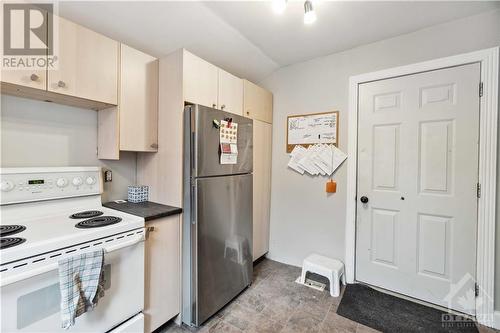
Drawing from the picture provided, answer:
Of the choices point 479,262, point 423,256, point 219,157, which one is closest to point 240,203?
point 219,157

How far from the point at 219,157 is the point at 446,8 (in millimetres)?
2011

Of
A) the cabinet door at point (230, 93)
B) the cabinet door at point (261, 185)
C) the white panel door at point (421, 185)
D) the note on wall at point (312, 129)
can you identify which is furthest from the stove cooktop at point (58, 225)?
the white panel door at point (421, 185)

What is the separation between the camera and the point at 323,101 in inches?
93.8

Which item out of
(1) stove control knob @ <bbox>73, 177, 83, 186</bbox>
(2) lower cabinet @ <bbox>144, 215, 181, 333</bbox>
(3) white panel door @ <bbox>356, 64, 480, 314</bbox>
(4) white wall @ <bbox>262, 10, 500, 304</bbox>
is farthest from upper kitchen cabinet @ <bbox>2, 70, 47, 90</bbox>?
(3) white panel door @ <bbox>356, 64, 480, 314</bbox>

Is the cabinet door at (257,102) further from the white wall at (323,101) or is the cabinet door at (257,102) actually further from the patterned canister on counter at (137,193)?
the patterned canister on counter at (137,193)

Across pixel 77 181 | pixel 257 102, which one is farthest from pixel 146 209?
pixel 257 102

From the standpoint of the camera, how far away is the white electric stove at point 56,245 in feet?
3.13

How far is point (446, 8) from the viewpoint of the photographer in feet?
5.35

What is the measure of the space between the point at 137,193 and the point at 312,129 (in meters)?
1.83

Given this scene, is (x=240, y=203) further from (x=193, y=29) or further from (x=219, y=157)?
(x=193, y=29)

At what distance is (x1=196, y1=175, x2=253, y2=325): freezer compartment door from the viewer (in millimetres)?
1639

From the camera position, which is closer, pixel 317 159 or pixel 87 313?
pixel 87 313

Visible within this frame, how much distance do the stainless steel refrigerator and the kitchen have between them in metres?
0.01

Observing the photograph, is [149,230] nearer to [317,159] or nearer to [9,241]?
[9,241]
